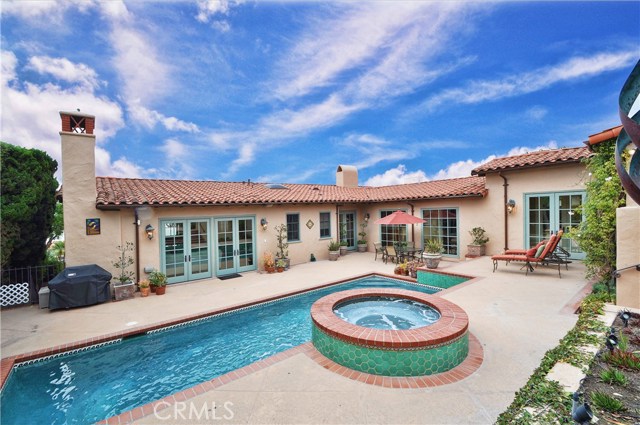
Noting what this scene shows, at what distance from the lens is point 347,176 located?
21.8m

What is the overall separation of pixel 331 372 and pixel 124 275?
8.69 m

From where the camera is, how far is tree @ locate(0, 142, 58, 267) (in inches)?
331

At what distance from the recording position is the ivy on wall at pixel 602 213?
740 cm

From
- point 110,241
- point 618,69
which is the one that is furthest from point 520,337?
point 618,69

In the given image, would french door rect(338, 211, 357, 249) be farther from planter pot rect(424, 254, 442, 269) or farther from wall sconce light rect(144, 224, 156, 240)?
wall sconce light rect(144, 224, 156, 240)

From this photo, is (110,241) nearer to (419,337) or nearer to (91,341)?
(91,341)

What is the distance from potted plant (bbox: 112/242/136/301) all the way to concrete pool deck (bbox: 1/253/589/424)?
1.73 ft

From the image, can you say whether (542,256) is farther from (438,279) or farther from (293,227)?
(293,227)

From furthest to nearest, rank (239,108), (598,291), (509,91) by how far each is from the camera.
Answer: (239,108) → (509,91) → (598,291)

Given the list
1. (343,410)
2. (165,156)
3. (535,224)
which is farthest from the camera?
(165,156)

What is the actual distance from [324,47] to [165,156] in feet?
51.4

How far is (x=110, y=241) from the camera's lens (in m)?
9.79

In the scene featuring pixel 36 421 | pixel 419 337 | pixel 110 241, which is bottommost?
pixel 36 421

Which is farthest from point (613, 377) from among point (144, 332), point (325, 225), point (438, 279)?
point (325, 225)
